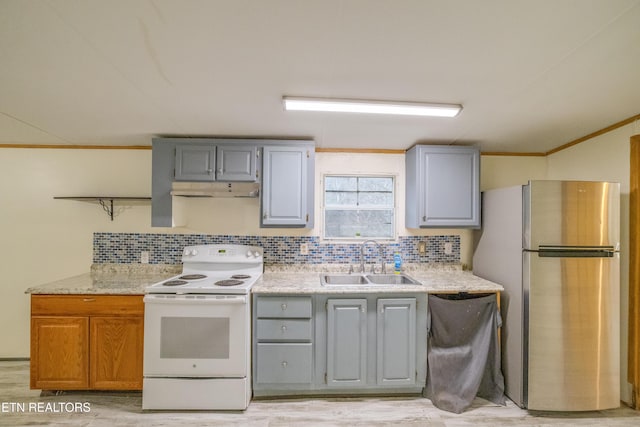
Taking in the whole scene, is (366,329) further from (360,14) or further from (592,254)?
(360,14)

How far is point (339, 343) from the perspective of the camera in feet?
7.72

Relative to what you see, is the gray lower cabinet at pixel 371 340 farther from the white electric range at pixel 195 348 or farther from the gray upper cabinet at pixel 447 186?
the gray upper cabinet at pixel 447 186

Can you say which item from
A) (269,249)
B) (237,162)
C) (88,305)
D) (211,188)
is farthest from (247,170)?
(88,305)

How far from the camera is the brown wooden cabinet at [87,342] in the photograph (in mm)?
2275

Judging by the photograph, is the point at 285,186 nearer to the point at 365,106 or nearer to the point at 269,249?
the point at 269,249

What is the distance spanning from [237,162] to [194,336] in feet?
4.91

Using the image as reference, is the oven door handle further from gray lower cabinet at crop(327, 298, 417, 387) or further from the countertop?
gray lower cabinet at crop(327, 298, 417, 387)

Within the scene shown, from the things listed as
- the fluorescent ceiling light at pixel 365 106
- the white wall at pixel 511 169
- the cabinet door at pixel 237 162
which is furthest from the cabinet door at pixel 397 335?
the white wall at pixel 511 169

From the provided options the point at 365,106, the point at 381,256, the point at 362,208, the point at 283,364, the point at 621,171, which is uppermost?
the point at 365,106

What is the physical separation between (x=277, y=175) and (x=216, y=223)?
88 centimetres

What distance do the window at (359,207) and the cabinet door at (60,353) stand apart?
7.49 ft

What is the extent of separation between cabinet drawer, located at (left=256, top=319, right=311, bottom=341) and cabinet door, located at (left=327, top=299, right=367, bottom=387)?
192mm

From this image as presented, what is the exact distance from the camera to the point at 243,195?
2.75m

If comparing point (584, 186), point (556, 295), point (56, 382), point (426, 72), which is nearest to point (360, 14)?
point (426, 72)
